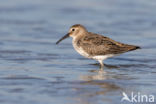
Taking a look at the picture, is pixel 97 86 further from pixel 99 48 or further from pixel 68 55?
pixel 68 55

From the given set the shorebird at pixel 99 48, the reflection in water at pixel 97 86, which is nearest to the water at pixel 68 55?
the reflection in water at pixel 97 86

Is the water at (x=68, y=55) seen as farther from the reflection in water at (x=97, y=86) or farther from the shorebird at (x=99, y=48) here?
the shorebird at (x=99, y=48)

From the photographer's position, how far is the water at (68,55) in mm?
8141

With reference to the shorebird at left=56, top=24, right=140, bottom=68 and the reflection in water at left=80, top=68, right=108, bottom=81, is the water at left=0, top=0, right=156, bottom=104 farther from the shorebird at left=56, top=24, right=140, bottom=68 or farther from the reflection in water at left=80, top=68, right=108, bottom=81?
the shorebird at left=56, top=24, right=140, bottom=68

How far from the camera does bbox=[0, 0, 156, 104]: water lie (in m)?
8.14

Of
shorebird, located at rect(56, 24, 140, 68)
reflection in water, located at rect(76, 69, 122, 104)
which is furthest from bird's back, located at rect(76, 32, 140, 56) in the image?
reflection in water, located at rect(76, 69, 122, 104)

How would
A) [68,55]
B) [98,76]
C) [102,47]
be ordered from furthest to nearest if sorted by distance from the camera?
[68,55]
[102,47]
[98,76]

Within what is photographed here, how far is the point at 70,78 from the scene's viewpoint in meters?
9.34

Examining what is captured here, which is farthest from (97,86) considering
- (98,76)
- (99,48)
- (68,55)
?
(68,55)

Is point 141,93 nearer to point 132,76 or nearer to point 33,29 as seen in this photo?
point 132,76

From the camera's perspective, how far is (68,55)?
39.9ft

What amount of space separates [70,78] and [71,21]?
7.69 meters

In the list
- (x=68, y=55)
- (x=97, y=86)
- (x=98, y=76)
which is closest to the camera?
(x=97, y=86)

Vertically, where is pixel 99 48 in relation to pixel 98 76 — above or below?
above
